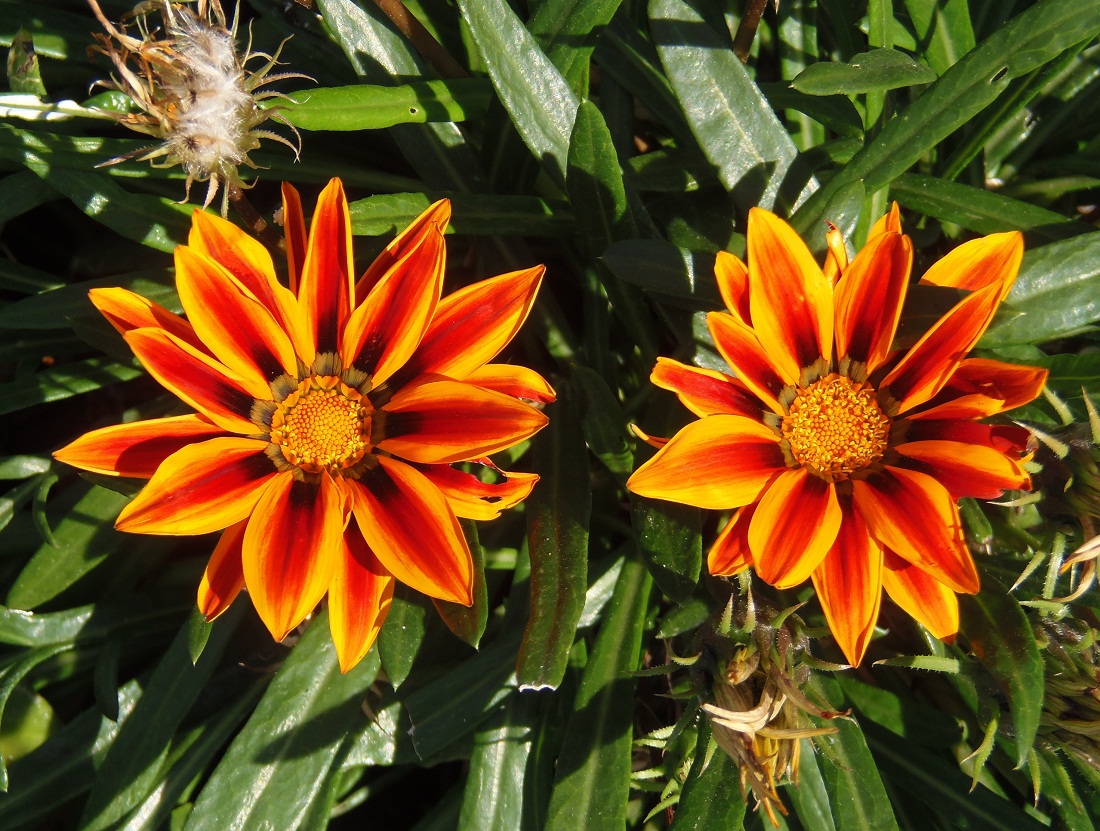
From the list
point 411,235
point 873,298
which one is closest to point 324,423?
point 411,235

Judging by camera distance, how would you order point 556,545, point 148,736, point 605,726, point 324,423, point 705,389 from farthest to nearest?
point 148,736 → point 605,726 → point 556,545 → point 324,423 → point 705,389

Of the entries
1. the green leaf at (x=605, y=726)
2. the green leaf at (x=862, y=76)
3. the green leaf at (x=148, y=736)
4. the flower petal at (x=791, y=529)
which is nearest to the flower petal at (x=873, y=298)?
the flower petal at (x=791, y=529)

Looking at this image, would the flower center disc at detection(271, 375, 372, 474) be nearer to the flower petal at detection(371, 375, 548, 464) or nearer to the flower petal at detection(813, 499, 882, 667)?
the flower petal at detection(371, 375, 548, 464)

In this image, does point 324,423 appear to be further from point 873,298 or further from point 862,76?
point 862,76

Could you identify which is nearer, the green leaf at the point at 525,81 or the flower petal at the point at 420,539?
the flower petal at the point at 420,539

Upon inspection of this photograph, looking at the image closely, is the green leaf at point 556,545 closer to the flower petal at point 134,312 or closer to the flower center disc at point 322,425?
the flower center disc at point 322,425
